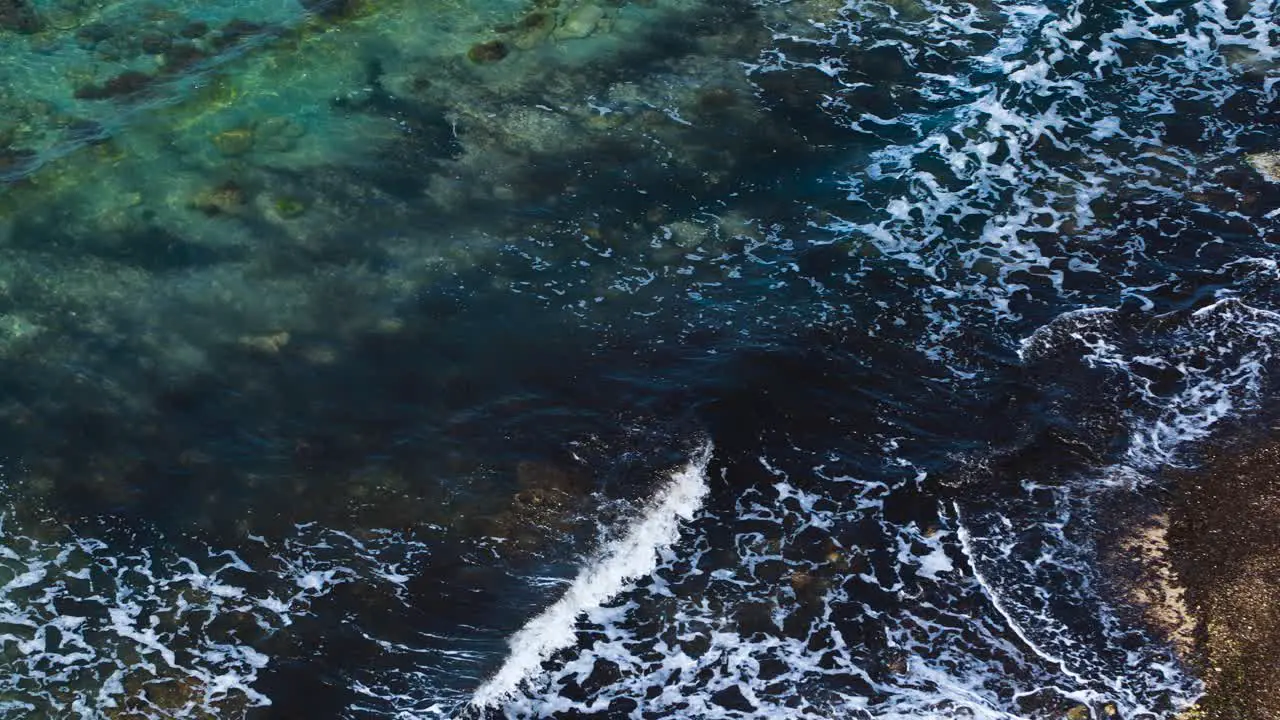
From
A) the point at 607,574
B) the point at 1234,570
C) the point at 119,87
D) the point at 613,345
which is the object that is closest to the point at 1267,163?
the point at 1234,570

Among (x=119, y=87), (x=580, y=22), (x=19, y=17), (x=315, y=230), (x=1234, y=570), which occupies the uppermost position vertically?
(x=19, y=17)

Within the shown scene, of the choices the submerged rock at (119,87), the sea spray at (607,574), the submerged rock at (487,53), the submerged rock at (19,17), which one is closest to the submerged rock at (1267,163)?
the sea spray at (607,574)

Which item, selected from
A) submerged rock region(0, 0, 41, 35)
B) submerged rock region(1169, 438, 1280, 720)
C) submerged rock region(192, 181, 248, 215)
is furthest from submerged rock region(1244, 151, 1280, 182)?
submerged rock region(0, 0, 41, 35)

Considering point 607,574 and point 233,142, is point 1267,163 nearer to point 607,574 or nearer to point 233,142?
point 607,574

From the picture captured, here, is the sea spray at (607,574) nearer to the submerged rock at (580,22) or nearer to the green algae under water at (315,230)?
the green algae under water at (315,230)

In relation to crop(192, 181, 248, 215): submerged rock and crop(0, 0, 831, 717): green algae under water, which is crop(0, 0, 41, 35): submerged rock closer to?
crop(0, 0, 831, 717): green algae under water

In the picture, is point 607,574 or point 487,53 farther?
point 487,53
